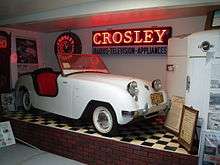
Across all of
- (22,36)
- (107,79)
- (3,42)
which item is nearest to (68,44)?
(22,36)

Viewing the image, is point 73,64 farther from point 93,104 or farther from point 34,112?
point 34,112

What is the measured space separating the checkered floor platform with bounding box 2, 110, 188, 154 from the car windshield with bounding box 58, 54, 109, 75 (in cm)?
100

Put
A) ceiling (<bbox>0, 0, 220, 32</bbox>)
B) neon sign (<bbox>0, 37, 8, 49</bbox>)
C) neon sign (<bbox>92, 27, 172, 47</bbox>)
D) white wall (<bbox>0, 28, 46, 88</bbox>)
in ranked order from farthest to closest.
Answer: white wall (<bbox>0, 28, 46, 88</bbox>), neon sign (<bbox>0, 37, 8, 49</bbox>), neon sign (<bbox>92, 27, 172, 47</bbox>), ceiling (<bbox>0, 0, 220, 32</bbox>)

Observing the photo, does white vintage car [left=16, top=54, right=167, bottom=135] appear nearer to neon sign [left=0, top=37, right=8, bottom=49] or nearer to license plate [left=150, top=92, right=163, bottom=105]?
license plate [left=150, top=92, right=163, bottom=105]

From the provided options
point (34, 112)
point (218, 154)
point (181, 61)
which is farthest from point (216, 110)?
point (34, 112)

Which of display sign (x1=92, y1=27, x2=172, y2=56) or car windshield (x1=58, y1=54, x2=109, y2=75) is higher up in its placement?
display sign (x1=92, y1=27, x2=172, y2=56)

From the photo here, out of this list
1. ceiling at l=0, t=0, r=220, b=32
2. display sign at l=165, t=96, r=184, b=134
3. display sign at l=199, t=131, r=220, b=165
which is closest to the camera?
display sign at l=199, t=131, r=220, b=165

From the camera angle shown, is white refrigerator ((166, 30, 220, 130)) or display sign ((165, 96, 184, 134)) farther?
display sign ((165, 96, 184, 134))

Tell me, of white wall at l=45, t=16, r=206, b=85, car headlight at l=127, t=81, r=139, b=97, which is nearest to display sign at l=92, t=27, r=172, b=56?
white wall at l=45, t=16, r=206, b=85

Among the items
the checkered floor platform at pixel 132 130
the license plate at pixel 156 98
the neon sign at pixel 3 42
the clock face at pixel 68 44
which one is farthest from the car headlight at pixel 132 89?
the neon sign at pixel 3 42

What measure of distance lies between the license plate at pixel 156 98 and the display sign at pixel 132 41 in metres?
1.45

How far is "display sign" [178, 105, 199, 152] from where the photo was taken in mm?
3230

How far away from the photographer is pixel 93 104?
4.11 m

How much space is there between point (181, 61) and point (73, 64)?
2.04 m
